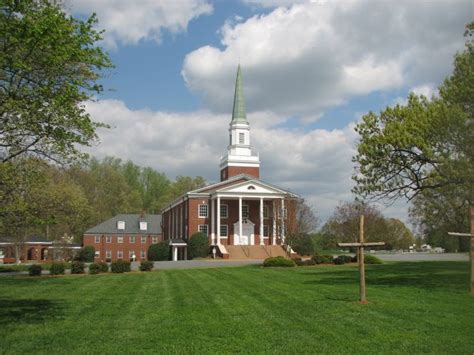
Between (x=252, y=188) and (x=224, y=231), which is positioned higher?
(x=252, y=188)

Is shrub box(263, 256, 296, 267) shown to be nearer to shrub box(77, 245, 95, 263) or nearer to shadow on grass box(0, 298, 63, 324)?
shadow on grass box(0, 298, 63, 324)

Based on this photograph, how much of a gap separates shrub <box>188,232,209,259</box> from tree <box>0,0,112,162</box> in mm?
42732

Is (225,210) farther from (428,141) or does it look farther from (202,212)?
(428,141)

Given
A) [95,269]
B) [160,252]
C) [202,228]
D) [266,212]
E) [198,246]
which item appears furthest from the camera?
[160,252]

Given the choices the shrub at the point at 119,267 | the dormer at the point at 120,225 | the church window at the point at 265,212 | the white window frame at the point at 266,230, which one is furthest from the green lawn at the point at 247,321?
the dormer at the point at 120,225

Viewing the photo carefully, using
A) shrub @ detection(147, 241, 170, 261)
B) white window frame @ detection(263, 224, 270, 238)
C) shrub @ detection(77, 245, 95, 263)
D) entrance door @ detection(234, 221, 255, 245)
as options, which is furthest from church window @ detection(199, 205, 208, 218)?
shrub @ detection(77, 245, 95, 263)

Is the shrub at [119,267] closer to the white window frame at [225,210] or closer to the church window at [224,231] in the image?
the church window at [224,231]

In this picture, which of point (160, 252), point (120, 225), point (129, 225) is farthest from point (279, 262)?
point (129, 225)

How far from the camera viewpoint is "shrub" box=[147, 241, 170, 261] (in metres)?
61.3

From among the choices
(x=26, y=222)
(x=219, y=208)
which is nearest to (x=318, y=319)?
(x=26, y=222)

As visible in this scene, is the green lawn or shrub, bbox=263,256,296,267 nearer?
the green lawn

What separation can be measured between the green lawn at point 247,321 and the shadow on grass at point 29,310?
26mm

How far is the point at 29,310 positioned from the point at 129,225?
60058 mm

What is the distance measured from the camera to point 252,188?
189 ft
